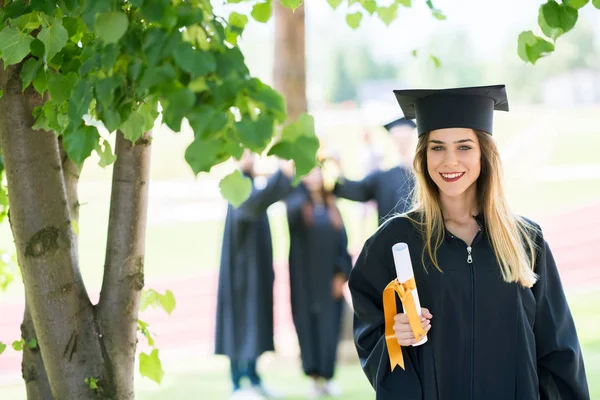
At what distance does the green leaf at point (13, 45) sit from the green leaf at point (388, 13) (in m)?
1.09

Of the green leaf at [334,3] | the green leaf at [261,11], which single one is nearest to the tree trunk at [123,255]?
the green leaf at [261,11]

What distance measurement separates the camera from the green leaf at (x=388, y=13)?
8.81 ft

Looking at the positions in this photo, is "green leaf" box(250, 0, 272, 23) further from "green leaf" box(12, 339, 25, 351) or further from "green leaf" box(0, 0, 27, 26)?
"green leaf" box(12, 339, 25, 351)

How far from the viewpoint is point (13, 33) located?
79.0 inches

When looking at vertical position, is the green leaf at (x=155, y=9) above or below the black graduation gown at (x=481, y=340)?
above

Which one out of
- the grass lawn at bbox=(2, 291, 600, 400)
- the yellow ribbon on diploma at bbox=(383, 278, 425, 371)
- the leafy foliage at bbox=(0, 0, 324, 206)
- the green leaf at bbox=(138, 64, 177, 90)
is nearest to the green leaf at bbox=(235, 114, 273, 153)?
the leafy foliage at bbox=(0, 0, 324, 206)

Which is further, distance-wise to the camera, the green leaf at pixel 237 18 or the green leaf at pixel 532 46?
the green leaf at pixel 237 18

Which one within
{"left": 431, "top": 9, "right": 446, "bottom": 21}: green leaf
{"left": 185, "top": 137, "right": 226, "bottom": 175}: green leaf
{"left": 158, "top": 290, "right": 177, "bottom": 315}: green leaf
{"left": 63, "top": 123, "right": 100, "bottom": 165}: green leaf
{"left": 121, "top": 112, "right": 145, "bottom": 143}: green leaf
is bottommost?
{"left": 158, "top": 290, "right": 177, "bottom": 315}: green leaf

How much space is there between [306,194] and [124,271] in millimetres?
4173

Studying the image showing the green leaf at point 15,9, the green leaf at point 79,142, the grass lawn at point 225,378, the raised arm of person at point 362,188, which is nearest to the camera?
the green leaf at point 79,142

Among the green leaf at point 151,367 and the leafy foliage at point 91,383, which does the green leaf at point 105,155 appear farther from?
the green leaf at point 151,367

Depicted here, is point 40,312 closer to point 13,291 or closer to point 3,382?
point 3,382

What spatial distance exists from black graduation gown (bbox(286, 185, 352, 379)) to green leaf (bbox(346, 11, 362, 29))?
12.3 feet

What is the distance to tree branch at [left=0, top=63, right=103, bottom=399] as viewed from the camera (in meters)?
2.36
